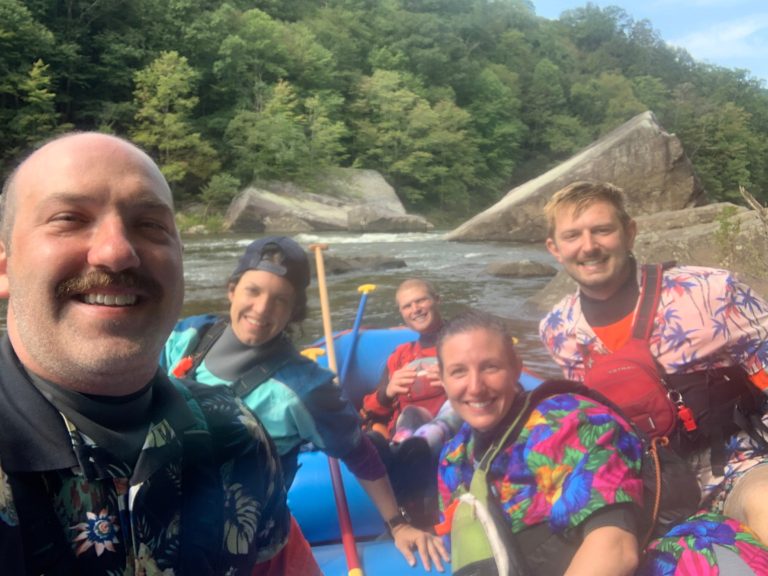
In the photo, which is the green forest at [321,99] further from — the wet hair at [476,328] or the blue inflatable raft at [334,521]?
the wet hair at [476,328]

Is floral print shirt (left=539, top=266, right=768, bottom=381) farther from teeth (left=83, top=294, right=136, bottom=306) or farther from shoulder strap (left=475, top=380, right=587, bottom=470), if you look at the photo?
teeth (left=83, top=294, right=136, bottom=306)

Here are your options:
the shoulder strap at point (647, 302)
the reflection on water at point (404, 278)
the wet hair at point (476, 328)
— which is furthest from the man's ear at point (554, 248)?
the reflection on water at point (404, 278)

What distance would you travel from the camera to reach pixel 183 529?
0.80 metres

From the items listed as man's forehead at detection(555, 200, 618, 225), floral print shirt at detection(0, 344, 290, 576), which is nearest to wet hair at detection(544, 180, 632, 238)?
man's forehead at detection(555, 200, 618, 225)

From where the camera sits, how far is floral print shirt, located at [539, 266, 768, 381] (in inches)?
71.5

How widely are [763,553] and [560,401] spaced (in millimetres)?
484

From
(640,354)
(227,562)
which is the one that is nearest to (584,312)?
(640,354)

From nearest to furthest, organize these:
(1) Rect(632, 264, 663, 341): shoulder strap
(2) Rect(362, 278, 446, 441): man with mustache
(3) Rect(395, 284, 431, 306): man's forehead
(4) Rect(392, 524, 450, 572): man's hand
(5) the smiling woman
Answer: (5) the smiling woman, (4) Rect(392, 524, 450, 572): man's hand, (1) Rect(632, 264, 663, 341): shoulder strap, (2) Rect(362, 278, 446, 441): man with mustache, (3) Rect(395, 284, 431, 306): man's forehead

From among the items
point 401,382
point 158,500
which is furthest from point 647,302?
point 158,500

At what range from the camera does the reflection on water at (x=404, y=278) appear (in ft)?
20.9

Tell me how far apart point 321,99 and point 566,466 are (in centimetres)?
2634

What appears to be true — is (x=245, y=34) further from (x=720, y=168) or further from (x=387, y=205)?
(x=720, y=168)

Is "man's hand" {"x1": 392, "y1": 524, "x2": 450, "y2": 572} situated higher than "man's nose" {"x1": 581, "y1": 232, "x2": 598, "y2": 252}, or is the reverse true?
"man's nose" {"x1": 581, "y1": 232, "x2": 598, "y2": 252}

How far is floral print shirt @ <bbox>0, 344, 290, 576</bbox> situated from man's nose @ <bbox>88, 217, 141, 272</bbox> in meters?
0.16
